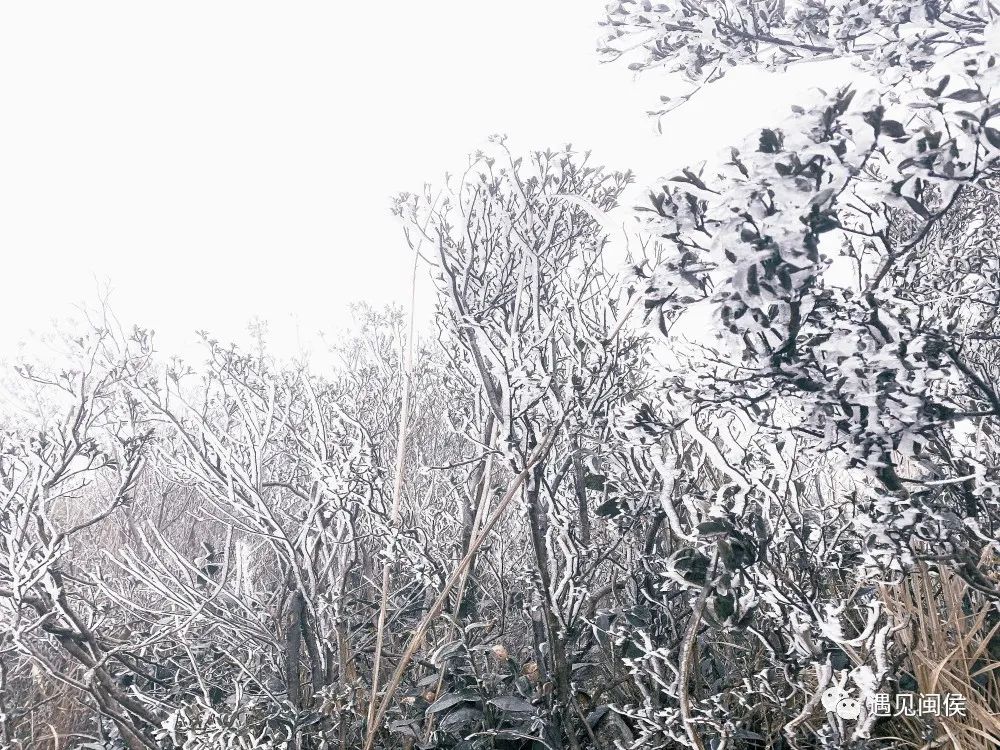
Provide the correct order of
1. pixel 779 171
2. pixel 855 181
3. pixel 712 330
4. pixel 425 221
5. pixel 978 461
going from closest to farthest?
pixel 779 171, pixel 712 330, pixel 855 181, pixel 978 461, pixel 425 221

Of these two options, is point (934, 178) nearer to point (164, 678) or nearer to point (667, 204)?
point (667, 204)

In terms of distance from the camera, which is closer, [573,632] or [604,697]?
[573,632]

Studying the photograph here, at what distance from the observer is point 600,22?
1514 millimetres

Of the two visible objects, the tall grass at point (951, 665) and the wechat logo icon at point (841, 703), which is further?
the tall grass at point (951, 665)

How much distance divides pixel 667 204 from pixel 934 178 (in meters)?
0.44

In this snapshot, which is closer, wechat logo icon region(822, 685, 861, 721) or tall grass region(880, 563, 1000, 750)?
wechat logo icon region(822, 685, 861, 721)

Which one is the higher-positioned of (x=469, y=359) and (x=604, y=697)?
(x=469, y=359)

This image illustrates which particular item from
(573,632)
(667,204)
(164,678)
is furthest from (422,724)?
(667,204)

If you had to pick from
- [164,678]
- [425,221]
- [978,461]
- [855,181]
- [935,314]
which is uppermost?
[425,221]

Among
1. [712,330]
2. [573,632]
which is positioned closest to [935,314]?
[712,330]

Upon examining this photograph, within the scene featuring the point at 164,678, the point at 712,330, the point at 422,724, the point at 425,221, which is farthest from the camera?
the point at 164,678

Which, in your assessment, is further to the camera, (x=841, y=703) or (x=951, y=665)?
(x=951, y=665)

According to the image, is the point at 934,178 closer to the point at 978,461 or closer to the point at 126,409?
the point at 978,461

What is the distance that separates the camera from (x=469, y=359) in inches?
90.6
